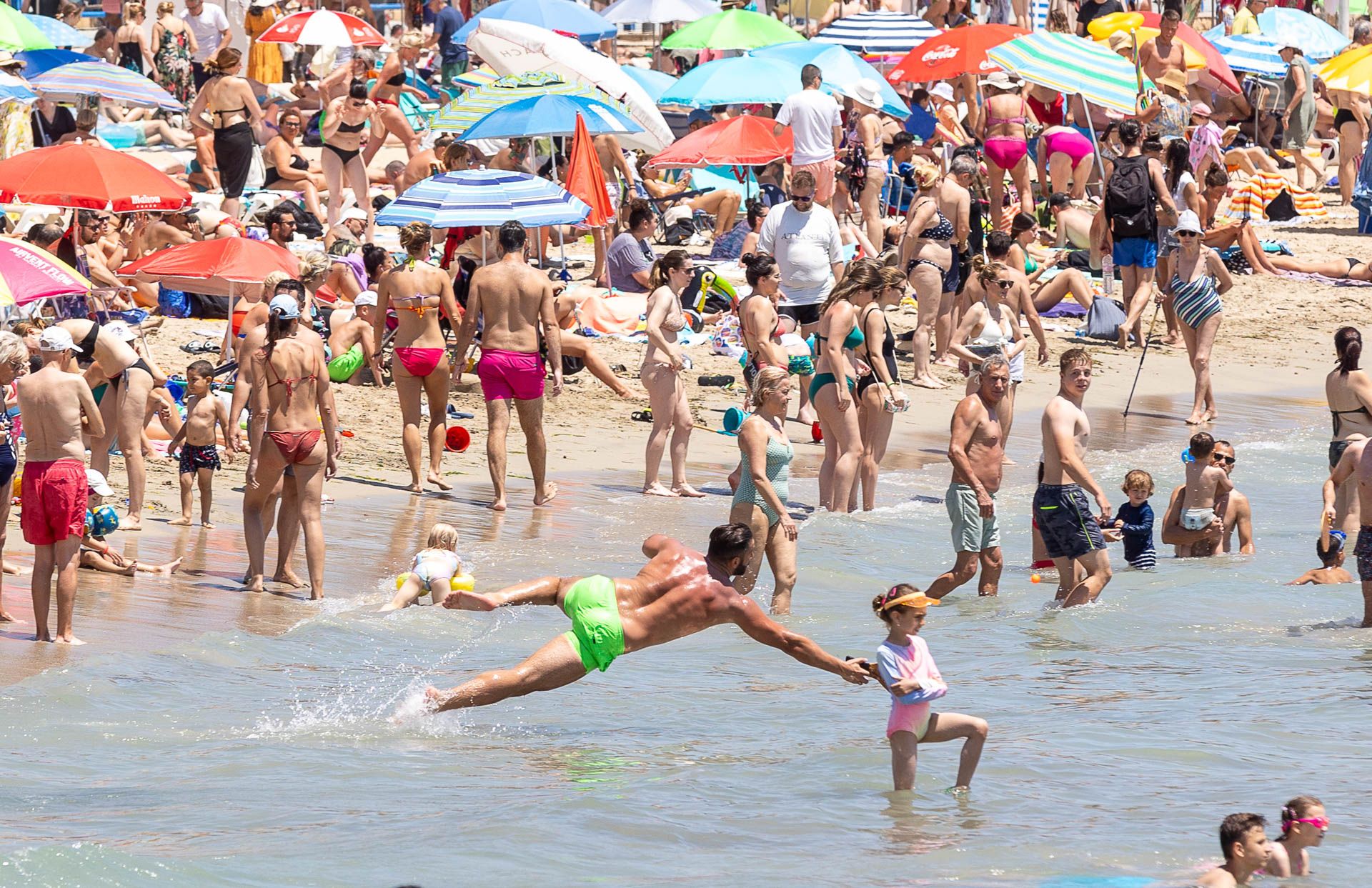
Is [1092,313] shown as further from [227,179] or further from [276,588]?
[276,588]

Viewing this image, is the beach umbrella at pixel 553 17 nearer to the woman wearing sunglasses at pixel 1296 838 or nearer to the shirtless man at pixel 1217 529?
the shirtless man at pixel 1217 529

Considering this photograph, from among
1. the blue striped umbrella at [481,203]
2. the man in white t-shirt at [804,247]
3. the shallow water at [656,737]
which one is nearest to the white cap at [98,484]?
the shallow water at [656,737]

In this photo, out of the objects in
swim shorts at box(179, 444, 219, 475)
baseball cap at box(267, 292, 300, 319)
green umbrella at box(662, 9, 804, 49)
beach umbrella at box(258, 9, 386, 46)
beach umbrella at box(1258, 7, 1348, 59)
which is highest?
beach umbrella at box(1258, 7, 1348, 59)

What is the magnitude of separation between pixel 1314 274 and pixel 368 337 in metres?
11.6

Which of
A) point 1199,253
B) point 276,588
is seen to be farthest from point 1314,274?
point 276,588

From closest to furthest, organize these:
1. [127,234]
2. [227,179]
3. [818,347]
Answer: [818,347], [127,234], [227,179]

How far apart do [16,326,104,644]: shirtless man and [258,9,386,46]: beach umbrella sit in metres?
13.5

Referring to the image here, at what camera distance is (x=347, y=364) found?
15.1 m

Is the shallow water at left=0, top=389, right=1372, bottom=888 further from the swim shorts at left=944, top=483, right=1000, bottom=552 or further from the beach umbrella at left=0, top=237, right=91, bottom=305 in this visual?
the beach umbrella at left=0, top=237, right=91, bottom=305

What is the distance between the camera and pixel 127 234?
17469 mm

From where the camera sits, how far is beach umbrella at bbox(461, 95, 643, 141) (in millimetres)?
17141

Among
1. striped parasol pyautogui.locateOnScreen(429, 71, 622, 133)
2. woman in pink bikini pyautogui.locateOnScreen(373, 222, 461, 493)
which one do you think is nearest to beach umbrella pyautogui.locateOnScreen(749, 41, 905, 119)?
striped parasol pyautogui.locateOnScreen(429, 71, 622, 133)

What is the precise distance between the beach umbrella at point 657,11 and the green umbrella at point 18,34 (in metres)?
6.88

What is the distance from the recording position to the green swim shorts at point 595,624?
26.2 feet
